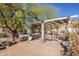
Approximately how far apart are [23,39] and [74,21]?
0.61m

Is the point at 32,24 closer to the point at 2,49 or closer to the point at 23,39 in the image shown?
the point at 23,39

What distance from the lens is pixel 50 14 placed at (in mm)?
3148

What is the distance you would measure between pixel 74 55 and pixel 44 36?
40cm

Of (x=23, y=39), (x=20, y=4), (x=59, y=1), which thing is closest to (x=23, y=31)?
(x=23, y=39)

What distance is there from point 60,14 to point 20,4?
466 mm

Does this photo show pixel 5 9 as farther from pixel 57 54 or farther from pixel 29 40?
pixel 57 54

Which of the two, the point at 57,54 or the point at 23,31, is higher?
the point at 23,31

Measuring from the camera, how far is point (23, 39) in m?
3.15

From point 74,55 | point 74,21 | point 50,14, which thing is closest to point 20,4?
point 50,14

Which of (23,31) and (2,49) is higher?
(23,31)

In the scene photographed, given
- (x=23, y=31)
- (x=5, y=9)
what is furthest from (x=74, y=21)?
(x=5, y=9)

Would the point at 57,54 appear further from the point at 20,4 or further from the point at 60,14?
the point at 20,4

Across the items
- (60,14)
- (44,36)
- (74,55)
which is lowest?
(74,55)

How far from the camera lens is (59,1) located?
123 inches
